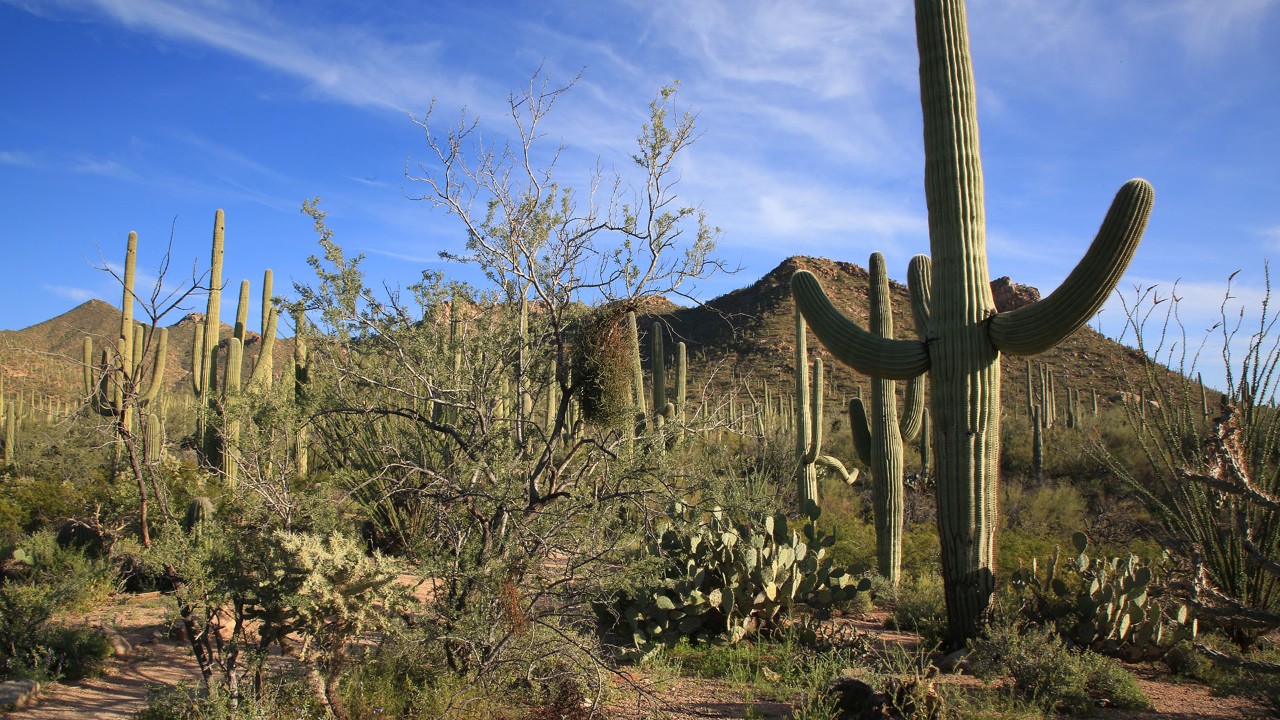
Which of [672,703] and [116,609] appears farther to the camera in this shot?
[116,609]

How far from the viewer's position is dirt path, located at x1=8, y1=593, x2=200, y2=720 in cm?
589

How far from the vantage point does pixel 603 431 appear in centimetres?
644

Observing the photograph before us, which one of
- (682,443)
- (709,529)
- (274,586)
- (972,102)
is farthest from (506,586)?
(972,102)

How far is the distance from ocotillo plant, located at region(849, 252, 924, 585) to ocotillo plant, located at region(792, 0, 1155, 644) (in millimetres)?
2265

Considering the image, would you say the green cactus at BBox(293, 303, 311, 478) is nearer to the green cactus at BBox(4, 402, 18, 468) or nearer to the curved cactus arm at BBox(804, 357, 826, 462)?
the curved cactus arm at BBox(804, 357, 826, 462)

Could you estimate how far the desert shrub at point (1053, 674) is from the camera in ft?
18.4

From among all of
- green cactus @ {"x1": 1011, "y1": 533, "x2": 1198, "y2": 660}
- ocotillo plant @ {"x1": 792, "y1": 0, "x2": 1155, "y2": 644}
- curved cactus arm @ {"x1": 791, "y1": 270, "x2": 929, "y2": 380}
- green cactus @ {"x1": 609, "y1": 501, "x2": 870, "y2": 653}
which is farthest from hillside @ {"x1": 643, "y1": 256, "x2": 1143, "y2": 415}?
green cactus @ {"x1": 1011, "y1": 533, "x2": 1198, "y2": 660}

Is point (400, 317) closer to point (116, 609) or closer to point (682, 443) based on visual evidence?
point (682, 443)

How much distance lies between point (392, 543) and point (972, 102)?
781 cm

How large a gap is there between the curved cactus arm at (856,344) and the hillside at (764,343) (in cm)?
1873

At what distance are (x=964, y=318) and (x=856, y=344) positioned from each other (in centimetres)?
103


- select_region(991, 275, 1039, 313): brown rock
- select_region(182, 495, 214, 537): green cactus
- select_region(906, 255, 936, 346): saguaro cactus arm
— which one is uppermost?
select_region(991, 275, 1039, 313): brown rock

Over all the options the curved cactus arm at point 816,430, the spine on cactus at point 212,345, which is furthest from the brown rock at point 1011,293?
the spine on cactus at point 212,345

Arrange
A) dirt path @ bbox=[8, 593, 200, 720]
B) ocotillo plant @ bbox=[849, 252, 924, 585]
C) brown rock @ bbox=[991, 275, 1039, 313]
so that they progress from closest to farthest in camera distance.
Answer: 1. dirt path @ bbox=[8, 593, 200, 720]
2. ocotillo plant @ bbox=[849, 252, 924, 585]
3. brown rock @ bbox=[991, 275, 1039, 313]
